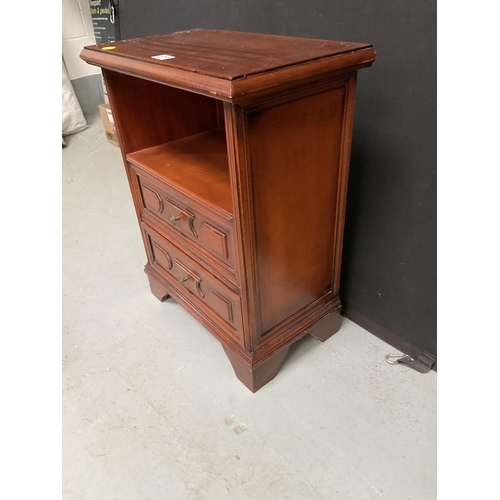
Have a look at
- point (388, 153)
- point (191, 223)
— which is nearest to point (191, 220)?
point (191, 223)

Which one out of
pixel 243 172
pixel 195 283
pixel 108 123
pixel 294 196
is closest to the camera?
pixel 243 172

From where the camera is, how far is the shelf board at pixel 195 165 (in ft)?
3.45

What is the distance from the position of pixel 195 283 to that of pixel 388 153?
68 cm

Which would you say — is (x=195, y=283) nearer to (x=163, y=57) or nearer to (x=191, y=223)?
(x=191, y=223)

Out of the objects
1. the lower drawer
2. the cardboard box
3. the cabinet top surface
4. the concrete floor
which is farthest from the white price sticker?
the cardboard box

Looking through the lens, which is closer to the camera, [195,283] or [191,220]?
[191,220]

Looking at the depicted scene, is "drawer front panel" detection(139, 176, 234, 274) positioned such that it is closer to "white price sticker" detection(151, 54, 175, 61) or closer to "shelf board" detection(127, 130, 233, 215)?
"shelf board" detection(127, 130, 233, 215)

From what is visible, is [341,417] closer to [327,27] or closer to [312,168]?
[312,168]

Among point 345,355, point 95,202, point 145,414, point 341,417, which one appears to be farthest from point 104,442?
point 95,202

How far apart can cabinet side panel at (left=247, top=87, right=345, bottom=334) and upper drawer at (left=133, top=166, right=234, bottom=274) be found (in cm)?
9

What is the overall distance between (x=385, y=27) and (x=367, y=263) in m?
0.67

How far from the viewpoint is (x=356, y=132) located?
3.80ft

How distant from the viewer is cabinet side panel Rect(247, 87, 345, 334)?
864 mm

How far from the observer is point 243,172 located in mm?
834
